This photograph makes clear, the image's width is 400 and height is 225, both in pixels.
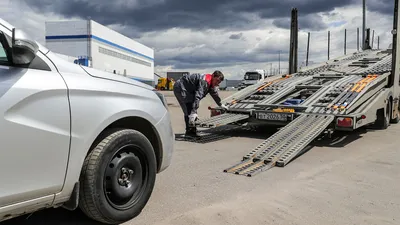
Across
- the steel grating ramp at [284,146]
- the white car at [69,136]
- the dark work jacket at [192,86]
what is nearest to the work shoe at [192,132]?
the dark work jacket at [192,86]

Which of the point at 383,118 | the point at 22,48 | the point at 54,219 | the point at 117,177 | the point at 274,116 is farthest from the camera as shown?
the point at 383,118

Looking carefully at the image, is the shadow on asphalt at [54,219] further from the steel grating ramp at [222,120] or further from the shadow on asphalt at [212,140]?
the steel grating ramp at [222,120]

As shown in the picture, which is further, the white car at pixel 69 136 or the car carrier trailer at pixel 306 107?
the car carrier trailer at pixel 306 107

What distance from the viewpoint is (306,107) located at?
8062 mm

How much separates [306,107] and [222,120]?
189 cm

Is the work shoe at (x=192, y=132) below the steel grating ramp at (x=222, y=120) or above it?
below

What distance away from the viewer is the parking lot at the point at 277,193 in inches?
137

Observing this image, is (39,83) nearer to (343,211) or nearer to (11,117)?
(11,117)

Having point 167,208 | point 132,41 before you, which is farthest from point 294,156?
point 132,41

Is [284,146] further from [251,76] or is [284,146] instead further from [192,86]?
[251,76]

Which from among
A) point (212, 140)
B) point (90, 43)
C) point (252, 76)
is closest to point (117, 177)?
point (212, 140)

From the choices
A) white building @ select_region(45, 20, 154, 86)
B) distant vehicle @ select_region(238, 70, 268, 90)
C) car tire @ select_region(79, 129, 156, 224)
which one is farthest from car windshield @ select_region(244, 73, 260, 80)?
car tire @ select_region(79, 129, 156, 224)

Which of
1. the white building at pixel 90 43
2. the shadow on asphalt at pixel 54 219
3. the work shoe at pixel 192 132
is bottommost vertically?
the shadow on asphalt at pixel 54 219

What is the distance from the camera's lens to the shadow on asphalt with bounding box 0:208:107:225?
10.8ft
